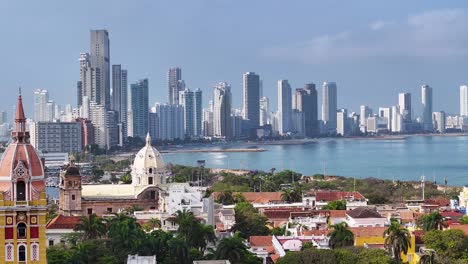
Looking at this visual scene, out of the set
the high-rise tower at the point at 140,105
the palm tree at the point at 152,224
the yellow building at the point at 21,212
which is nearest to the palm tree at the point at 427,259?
the yellow building at the point at 21,212

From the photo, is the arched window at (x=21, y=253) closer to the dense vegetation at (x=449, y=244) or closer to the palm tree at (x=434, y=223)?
the dense vegetation at (x=449, y=244)

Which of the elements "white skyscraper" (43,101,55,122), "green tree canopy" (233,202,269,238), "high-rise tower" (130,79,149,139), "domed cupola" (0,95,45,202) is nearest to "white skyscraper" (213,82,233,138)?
"high-rise tower" (130,79,149,139)

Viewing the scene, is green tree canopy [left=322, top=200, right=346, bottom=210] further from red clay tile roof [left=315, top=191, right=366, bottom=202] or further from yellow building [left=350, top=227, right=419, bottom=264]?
yellow building [left=350, top=227, right=419, bottom=264]

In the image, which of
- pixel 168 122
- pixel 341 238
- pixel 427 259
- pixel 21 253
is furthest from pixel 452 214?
pixel 168 122

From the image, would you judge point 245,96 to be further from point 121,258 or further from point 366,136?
point 121,258

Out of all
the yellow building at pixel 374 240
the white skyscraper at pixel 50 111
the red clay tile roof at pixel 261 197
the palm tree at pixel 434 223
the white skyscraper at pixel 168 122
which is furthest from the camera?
the white skyscraper at pixel 168 122

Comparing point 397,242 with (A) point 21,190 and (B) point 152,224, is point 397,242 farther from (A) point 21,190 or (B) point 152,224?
(A) point 21,190
